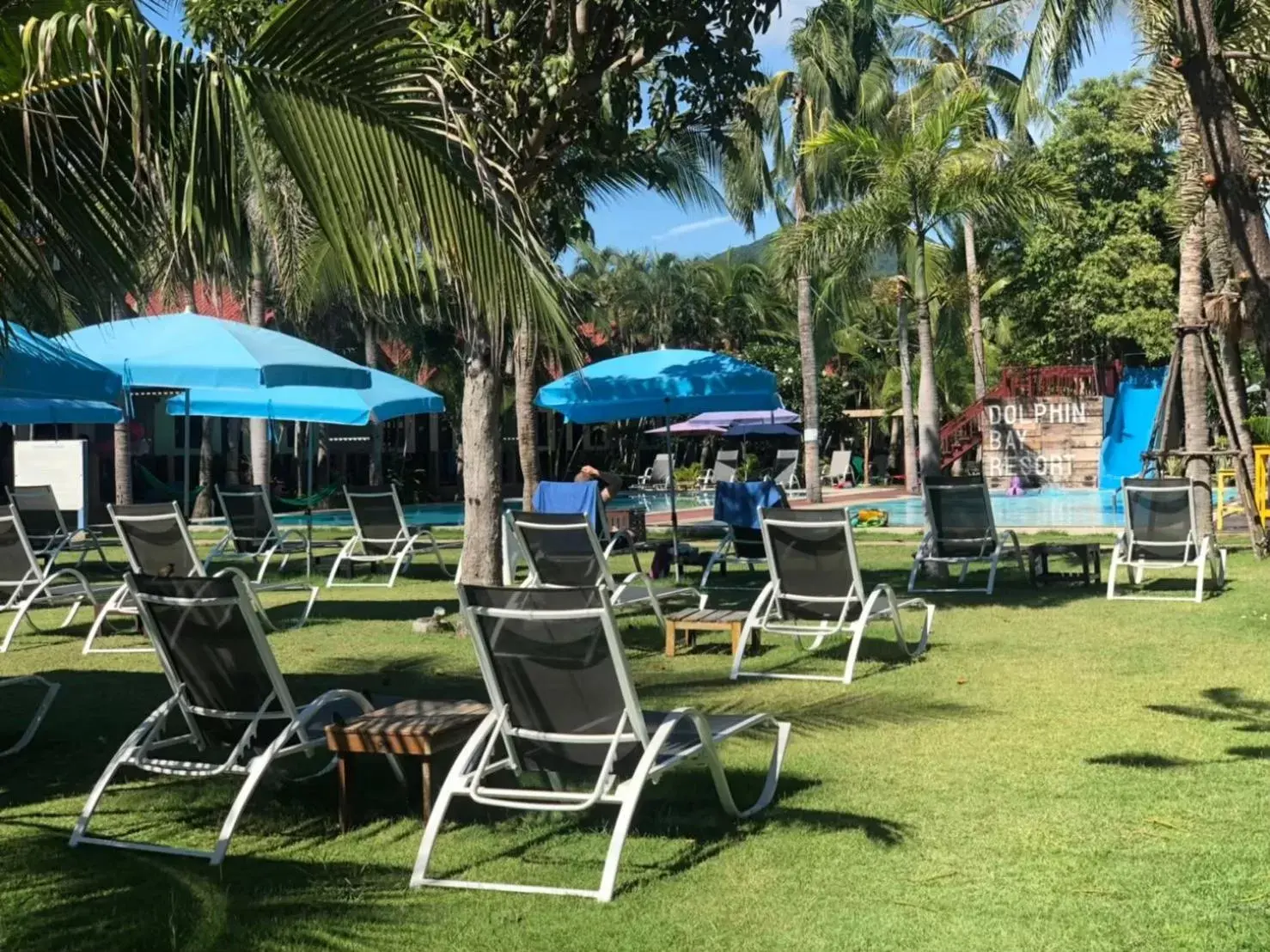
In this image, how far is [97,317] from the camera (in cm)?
545

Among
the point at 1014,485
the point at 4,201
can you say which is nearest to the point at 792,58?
the point at 1014,485

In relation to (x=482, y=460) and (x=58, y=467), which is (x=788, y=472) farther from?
(x=482, y=460)

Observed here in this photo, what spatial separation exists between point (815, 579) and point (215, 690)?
406 centimetres

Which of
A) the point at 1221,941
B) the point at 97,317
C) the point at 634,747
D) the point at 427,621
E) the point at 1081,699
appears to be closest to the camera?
the point at 1221,941

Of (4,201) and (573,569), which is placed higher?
(4,201)

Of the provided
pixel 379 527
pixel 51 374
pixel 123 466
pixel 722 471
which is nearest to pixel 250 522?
pixel 379 527

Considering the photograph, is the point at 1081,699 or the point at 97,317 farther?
the point at 1081,699

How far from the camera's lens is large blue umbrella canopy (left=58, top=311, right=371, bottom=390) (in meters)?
10.6

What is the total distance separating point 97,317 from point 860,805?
3.44m

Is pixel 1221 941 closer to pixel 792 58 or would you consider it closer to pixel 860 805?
pixel 860 805

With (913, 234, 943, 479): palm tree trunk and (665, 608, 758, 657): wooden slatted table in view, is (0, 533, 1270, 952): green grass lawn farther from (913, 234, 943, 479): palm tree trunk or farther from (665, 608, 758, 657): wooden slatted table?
(913, 234, 943, 479): palm tree trunk

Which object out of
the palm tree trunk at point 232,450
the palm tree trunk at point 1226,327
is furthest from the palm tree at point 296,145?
the palm tree trunk at point 232,450

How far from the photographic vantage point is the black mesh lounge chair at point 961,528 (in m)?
11.1

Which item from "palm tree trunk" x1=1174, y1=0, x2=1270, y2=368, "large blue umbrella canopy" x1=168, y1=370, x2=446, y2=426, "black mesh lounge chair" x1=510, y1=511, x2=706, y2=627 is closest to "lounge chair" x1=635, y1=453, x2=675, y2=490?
"large blue umbrella canopy" x1=168, y1=370, x2=446, y2=426
